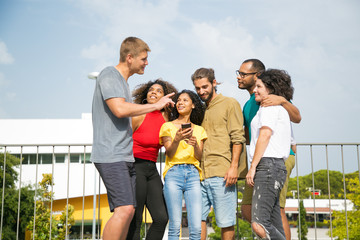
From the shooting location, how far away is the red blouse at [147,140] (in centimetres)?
323

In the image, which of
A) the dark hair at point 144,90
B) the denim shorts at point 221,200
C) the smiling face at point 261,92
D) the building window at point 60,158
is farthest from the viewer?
the building window at point 60,158

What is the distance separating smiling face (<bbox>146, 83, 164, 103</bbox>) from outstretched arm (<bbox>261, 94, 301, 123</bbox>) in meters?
1.15

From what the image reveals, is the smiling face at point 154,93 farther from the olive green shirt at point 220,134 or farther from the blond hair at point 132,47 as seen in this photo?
the blond hair at point 132,47

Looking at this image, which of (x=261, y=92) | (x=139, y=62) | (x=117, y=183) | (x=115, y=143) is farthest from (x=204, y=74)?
(x=117, y=183)

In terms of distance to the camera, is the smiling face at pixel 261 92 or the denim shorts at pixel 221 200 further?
the denim shorts at pixel 221 200

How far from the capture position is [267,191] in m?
2.64

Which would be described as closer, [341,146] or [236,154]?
[236,154]

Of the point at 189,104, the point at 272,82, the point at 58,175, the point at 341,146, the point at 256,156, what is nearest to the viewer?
the point at 256,156

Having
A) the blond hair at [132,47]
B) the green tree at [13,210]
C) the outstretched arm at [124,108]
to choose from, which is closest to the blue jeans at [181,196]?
the outstretched arm at [124,108]

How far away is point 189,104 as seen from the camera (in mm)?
3477

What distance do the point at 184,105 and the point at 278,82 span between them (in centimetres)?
93

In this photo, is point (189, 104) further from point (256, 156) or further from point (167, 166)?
point (256, 156)

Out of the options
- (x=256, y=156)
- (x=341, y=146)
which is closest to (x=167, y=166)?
(x=256, y=156)

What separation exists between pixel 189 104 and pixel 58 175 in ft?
96.0
